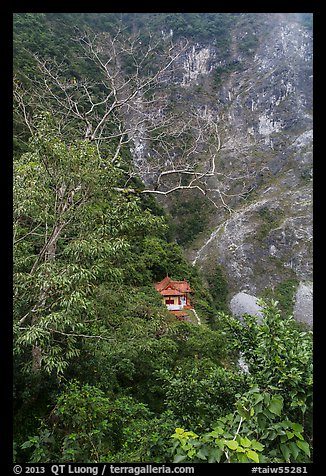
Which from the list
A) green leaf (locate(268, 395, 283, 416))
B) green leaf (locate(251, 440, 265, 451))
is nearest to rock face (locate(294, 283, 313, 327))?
green leaf (locate(268, 395, 283, 416))

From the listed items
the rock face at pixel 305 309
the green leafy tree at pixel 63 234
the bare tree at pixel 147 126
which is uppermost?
the bare tree at pixel 147 126

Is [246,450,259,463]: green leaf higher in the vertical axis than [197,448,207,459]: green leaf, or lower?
higher

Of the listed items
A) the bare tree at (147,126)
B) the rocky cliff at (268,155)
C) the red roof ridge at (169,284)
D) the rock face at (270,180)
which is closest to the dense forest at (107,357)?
the bare tree at (147,126)

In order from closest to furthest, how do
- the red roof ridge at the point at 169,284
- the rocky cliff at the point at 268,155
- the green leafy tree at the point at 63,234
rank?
the green leafy tree at the point at 63,234
the red roof ridge at the point at 169,284
the rocky cliff at the point at 268,155

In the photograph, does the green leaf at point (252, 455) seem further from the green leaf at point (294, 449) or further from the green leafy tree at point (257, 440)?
the green leaf at point (294, 449)

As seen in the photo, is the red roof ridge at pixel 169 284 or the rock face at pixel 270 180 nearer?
the red roof ridge at pixel 169 284

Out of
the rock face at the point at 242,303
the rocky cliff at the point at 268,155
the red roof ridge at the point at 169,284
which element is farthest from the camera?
the rocky cliff at the point at 268,155

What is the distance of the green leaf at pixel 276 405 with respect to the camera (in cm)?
182

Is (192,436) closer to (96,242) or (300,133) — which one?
(96,242)

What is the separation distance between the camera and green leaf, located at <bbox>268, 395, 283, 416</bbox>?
182 cm

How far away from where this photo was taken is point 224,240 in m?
29.8

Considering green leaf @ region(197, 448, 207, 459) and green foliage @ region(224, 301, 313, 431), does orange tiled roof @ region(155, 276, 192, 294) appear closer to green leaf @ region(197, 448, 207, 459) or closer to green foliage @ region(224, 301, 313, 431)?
green foliage @ region(224, 301, 313, 431)
